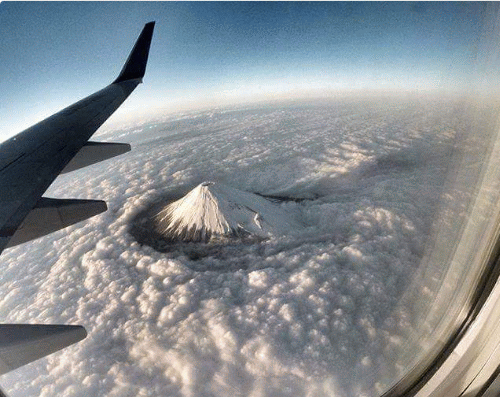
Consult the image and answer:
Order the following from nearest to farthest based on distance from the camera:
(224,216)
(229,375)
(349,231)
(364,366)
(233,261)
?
(364,366) < (229,375) < (233,261) < (349,231) < (224,216)

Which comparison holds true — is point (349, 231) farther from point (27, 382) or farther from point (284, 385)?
point (27, 382)

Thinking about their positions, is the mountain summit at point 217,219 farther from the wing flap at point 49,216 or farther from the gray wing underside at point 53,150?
the wing flap at point 49,216

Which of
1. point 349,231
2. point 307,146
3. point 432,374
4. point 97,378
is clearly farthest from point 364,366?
point 307,146

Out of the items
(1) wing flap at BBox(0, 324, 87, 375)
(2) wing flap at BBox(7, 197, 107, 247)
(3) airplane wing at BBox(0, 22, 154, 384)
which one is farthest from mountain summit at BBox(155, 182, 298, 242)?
(1) wing flap at BBox(0, 324, 87, 375)

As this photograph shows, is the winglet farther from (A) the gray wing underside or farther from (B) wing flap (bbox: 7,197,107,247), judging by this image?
(B) wing flap (bbox: 7,197,107,247)

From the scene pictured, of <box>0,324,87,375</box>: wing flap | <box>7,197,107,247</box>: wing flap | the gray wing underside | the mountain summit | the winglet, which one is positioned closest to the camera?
<box>0,324,87,375</box>: wing flap

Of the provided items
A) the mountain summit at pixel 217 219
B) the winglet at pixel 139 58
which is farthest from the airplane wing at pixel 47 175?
the mountain summit at pixel 217 219

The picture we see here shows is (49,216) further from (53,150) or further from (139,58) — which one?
(139,58)
